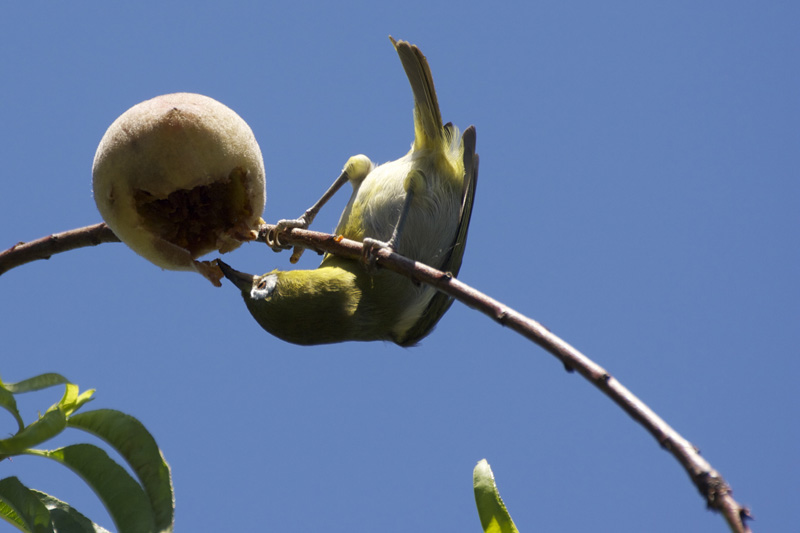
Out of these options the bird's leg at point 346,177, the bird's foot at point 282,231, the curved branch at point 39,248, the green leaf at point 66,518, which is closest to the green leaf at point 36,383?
the green leaf at point 66,518

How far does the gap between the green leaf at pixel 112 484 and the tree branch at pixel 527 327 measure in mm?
880

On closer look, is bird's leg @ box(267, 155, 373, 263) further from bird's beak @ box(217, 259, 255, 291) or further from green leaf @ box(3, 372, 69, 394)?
green leaf @ box(3, 372, 69, 394)

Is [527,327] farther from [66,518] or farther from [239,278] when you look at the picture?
[239,278]

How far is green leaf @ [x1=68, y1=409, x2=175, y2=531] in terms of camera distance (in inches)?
104

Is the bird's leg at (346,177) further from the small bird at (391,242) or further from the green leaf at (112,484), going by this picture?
the green leaf at (112,484)

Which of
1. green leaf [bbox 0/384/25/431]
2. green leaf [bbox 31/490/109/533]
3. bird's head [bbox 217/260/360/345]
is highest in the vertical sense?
bird's head [bbox 217/260/360/345]

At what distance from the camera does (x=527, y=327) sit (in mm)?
2193

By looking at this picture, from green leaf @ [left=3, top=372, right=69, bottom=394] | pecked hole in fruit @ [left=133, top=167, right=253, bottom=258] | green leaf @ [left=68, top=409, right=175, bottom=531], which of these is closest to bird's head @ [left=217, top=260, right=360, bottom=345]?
pecked hole in fruit @ [left=133, top=167, right=253, bottom=258]

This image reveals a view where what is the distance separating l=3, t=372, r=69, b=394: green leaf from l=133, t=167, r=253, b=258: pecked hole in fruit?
882 mm

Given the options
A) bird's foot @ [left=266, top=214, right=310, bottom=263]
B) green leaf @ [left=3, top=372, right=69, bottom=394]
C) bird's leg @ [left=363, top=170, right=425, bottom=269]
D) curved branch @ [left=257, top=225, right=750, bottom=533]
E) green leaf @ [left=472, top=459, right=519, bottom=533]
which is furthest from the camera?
bird's leg @ [left=363, top=170, right=425, bottom=269]

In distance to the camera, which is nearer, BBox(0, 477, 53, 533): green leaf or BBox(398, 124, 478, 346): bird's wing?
BBox(0, 477, 53, 533): green leaf

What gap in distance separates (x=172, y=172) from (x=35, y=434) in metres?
1.14

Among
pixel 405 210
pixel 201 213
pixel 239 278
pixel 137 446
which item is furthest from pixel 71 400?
pixel 405 210

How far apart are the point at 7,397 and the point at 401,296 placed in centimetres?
228
